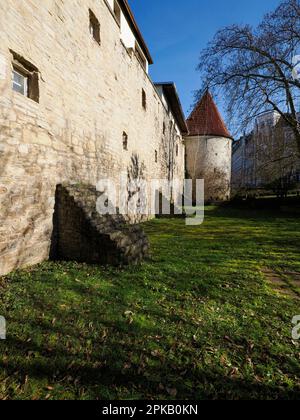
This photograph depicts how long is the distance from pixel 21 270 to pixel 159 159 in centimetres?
1134

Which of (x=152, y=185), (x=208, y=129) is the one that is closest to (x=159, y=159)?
(x=152, y=185)

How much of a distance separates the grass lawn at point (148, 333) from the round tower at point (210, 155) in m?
18.3

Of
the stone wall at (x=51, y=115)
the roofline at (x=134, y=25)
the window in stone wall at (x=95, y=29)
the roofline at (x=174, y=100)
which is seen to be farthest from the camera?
the roofline at (x=174, y=100)

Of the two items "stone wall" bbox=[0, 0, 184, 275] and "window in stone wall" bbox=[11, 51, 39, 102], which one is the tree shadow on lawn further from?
"window in stone wall" bbox=[11, 51, 39, 102]

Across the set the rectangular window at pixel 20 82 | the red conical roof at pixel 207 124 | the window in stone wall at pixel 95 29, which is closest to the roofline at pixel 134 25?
the window in stone wall at pixel 95 29

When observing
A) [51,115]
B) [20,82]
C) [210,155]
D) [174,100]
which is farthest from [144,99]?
[210,155]

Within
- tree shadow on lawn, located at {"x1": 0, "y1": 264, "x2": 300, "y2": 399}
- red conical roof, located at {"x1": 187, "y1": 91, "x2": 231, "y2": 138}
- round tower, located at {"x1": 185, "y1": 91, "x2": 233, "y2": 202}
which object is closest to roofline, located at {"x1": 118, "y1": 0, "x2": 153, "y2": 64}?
red conical roof, located at {"x1": 187, "y1": 91, "x2": 231, "y2": 138}

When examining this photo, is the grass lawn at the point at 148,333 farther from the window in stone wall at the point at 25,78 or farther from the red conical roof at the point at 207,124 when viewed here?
the red conical roof at the point at 207,124

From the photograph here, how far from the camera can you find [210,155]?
22.9m

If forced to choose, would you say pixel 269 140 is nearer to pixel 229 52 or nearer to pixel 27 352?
pixel 229 52

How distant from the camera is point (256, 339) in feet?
9.40

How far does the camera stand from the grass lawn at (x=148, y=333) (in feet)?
7.02

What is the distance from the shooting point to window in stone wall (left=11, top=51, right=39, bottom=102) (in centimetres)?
410

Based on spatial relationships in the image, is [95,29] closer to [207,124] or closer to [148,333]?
[148,333]
